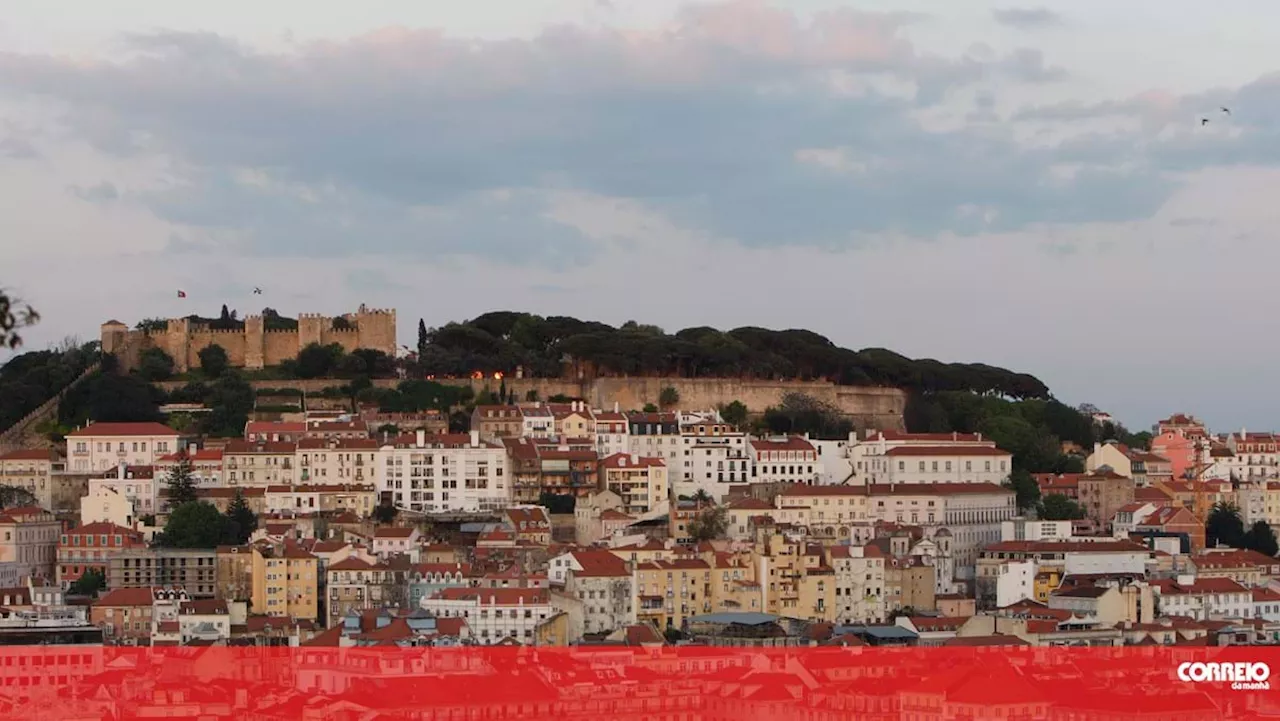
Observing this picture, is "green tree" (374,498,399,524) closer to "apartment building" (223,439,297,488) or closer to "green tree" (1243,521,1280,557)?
"apartment building" (223,439,297,488)

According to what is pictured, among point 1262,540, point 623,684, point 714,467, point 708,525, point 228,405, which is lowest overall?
point 623,684

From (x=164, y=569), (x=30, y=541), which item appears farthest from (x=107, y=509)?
(x=164, y=569)

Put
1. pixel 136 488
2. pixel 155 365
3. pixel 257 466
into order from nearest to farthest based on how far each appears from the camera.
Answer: pixel 136 488 < pixel 257 466 < pixel 155 365

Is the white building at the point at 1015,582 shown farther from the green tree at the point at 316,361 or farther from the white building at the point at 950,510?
the green tree at the point at 316,361

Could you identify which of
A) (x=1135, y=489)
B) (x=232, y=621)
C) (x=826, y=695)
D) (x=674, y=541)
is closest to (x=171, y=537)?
(x=232, y=621)

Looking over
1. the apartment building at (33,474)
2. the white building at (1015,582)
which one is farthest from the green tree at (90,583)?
the white building at (1015,582)

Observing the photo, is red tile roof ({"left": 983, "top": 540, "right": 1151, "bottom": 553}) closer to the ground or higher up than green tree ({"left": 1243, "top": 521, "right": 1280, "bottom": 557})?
higher up

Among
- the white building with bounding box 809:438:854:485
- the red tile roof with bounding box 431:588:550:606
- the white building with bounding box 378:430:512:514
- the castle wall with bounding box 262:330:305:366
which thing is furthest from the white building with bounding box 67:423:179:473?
the white building with bounding box 809:438:854:485

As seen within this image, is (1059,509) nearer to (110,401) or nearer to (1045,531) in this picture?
(1045,531)
